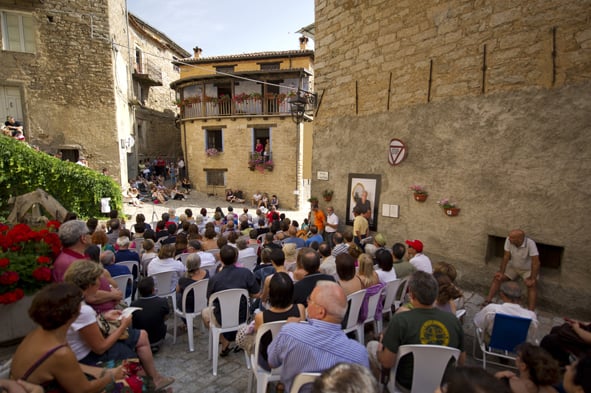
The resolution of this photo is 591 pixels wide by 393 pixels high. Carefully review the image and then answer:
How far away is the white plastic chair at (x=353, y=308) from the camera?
3.43m

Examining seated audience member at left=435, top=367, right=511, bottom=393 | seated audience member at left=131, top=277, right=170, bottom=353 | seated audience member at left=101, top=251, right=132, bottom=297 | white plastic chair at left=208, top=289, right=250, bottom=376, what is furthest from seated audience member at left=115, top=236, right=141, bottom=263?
seated audience member at left=435, top=367, right=511, bottom=393

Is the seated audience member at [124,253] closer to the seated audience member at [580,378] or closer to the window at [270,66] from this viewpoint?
the seated audience member at [580,378]

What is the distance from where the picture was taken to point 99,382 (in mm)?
2205

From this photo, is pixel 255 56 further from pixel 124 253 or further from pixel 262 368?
pixel 262 368

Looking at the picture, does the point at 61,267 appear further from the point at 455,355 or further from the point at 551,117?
the point at 551,117

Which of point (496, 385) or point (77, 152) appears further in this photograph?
point (77, 152)

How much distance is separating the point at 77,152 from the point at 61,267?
15.3m

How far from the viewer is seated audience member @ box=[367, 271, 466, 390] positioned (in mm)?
2438

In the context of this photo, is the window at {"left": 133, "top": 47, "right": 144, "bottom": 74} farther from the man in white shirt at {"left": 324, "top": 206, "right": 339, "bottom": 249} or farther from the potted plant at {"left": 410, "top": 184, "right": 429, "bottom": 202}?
the potted plant at {"left": 410, "top": 184, "right": 429, "bottom": 202}

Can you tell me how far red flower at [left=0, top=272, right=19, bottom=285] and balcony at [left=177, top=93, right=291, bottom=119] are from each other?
1641 cm

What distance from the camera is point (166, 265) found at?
4.44m

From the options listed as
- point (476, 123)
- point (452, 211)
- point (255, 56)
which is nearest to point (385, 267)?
point (452, 211)

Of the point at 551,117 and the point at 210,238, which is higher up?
the point at 551,117

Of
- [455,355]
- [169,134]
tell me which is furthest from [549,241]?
[169,134]
